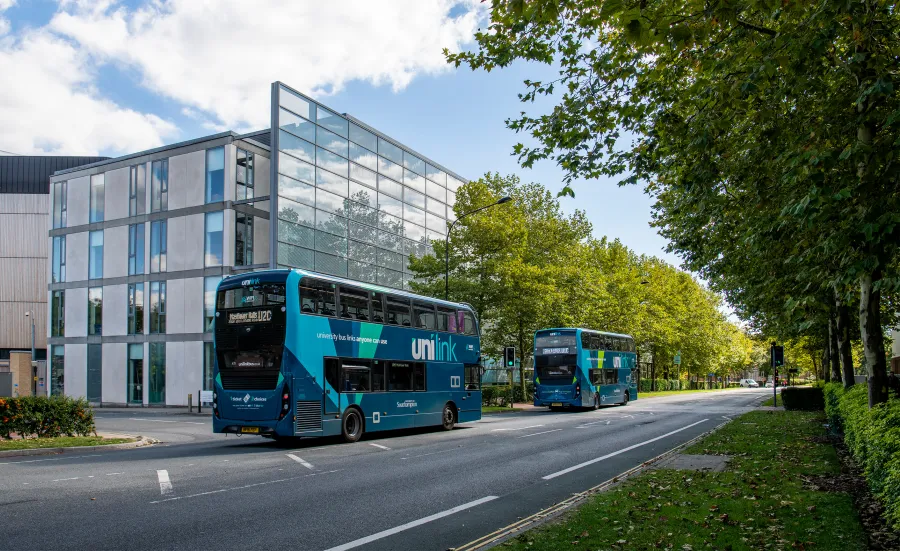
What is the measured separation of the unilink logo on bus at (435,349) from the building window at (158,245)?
837 inches

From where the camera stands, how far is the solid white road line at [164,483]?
988 centimetres

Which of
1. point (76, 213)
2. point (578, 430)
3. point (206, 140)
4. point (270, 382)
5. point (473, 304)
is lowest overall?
point (578, 430)

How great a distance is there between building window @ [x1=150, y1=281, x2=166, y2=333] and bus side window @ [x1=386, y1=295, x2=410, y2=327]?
21.7 m

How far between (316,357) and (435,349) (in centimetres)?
582

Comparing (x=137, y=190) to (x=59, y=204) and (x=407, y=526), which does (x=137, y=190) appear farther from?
(x=407, y=526)

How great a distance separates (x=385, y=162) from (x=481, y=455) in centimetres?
2931

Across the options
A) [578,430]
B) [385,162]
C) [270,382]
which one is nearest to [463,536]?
[270,382]

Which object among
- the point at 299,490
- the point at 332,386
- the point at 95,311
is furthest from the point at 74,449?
the point at 95,311

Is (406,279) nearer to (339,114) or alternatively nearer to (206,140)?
(339,114)

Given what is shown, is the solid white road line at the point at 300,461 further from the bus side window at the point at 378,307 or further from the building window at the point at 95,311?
the building window at the point at 95,311

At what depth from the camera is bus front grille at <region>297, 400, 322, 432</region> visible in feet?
53.3

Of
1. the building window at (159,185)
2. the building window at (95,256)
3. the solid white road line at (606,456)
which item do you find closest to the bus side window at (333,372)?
the solid white road line at (606,456)

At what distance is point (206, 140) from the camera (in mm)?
35781

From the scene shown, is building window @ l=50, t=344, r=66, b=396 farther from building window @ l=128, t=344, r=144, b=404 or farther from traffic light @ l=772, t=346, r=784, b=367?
traffic light @ l=772, t=346, r=784, b=367
